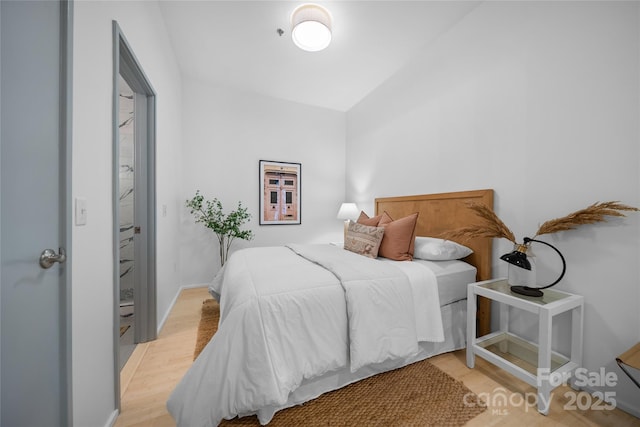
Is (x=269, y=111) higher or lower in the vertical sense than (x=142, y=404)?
higher

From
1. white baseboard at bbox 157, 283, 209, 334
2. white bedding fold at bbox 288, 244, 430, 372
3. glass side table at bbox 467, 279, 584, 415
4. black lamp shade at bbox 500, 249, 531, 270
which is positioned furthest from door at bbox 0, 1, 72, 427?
black lamp shade at bbox 500, 249, 531, 270

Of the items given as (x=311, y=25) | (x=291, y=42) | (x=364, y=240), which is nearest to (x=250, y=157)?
(x=291, y=42)

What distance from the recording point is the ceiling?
211 centimetres

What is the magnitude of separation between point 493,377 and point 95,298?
2289mm

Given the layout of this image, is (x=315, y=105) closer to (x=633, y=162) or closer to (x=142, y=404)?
(x=633, y=162)

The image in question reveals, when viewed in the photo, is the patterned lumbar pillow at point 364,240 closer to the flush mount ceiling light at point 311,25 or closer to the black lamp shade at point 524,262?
the black lamp shade at point 524,262

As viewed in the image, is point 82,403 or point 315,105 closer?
point 82,403

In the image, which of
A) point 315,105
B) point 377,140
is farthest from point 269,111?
point 377,140

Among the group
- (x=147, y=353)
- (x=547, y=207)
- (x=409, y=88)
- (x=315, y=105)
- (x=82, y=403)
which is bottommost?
(x=147, y=353)

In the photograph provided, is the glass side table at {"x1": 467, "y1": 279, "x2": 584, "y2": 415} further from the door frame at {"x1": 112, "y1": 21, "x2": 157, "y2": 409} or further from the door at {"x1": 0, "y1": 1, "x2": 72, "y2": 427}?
the door frame at {"x1": 112, "y1": 21, "x2": 157, "y2": 409}

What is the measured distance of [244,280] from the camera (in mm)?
1492

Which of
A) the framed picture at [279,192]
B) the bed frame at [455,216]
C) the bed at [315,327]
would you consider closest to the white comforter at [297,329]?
the bed at [315,327]

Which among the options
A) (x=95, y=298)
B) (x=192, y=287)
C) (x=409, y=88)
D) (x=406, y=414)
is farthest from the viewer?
(x=192, y=287)

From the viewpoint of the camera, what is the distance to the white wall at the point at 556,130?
1.34m
